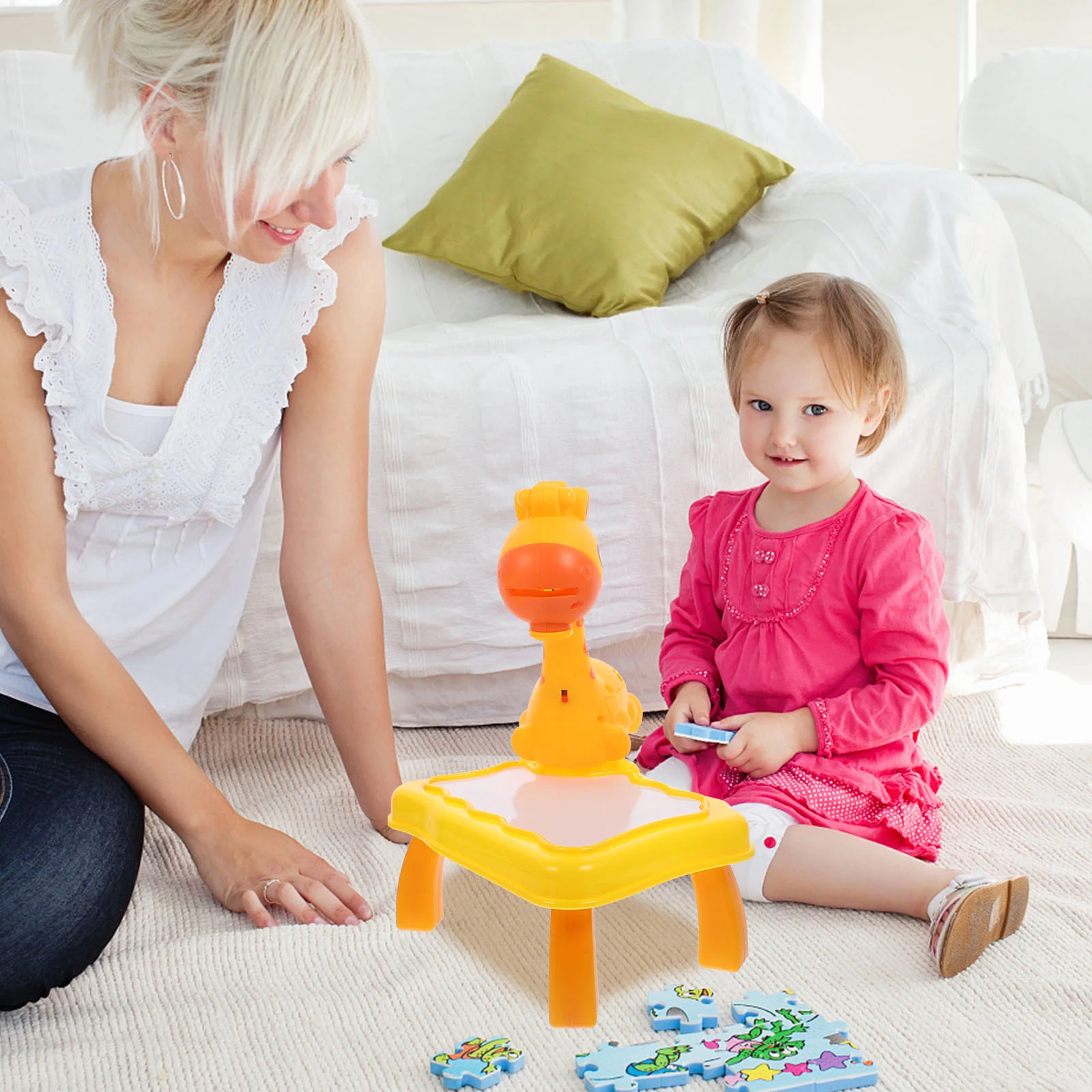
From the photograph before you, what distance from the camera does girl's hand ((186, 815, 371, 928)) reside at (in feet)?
3.17

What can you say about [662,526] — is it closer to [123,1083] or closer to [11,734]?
[11,734]

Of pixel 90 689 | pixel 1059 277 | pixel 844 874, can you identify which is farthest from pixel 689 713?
pixel 1059 277

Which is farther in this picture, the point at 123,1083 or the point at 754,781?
the point at 754,781

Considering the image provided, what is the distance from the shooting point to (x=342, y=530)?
1.12 m

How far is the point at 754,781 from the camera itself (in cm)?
109

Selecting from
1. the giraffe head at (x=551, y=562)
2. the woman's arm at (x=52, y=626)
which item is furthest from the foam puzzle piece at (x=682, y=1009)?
the woman's arm at (x=52, y=626)

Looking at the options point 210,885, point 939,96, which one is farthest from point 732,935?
point 939,96

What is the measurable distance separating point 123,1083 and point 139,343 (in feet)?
1.94

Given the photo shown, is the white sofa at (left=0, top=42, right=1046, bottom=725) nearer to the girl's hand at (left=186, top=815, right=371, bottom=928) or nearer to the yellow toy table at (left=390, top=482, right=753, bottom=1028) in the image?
the girl's hand at (left=186, top=815, right=371, bottom=928)

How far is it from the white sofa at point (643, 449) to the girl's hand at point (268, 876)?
0.38m

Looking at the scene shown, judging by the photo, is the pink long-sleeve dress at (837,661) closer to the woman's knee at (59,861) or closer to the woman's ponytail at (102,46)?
the woman's knee at (59,861)

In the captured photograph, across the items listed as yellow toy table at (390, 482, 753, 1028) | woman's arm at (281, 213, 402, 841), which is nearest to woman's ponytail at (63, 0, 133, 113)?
woman's arm at (281, 213, 402, 841)

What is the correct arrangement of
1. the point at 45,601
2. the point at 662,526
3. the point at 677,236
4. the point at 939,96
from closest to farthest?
the point at 45,601 < the point at 662,526 < the point at 677,236 < the point at 939,96

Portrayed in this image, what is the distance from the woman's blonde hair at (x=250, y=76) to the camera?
2.77 ft
